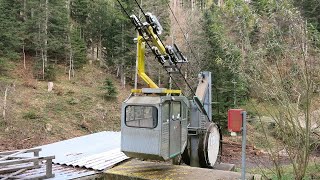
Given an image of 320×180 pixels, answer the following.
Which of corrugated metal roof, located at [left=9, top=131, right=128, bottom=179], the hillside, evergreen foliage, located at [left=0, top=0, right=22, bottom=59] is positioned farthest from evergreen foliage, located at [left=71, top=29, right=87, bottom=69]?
corrugated metal roof, located at [left=9, top=131, right=128, bottom=179]

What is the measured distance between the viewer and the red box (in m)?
5.66

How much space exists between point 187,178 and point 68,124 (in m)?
12.1

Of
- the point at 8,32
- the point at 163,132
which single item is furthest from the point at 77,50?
the point at 163,132

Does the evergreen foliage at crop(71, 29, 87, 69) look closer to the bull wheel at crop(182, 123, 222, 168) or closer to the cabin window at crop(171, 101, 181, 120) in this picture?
the bull wheel at crop(182, 123, 222, 168)

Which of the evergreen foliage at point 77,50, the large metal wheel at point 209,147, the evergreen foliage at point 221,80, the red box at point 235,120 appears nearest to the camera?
the red box at point 235,120

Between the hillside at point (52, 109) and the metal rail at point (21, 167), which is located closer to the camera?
the metal rail at point (21, 167)

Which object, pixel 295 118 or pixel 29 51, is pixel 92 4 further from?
pixel 295 118

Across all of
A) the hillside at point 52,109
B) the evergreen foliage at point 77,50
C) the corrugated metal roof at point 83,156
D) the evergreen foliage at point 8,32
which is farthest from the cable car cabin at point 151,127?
the evergreen foliage at point 77,50

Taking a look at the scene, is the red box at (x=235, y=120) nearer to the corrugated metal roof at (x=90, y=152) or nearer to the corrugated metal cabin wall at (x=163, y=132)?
the corrugated metal cabin wall at (x=163, y=132)

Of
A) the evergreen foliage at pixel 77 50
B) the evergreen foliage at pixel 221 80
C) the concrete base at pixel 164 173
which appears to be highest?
the evergreen foliage at pixel 77 50

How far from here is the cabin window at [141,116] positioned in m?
6.66

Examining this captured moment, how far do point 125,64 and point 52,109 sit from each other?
28.6 feet

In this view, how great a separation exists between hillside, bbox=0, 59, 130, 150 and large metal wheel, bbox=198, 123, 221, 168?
29.1 ft

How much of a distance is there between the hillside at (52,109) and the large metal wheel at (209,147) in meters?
8.86
